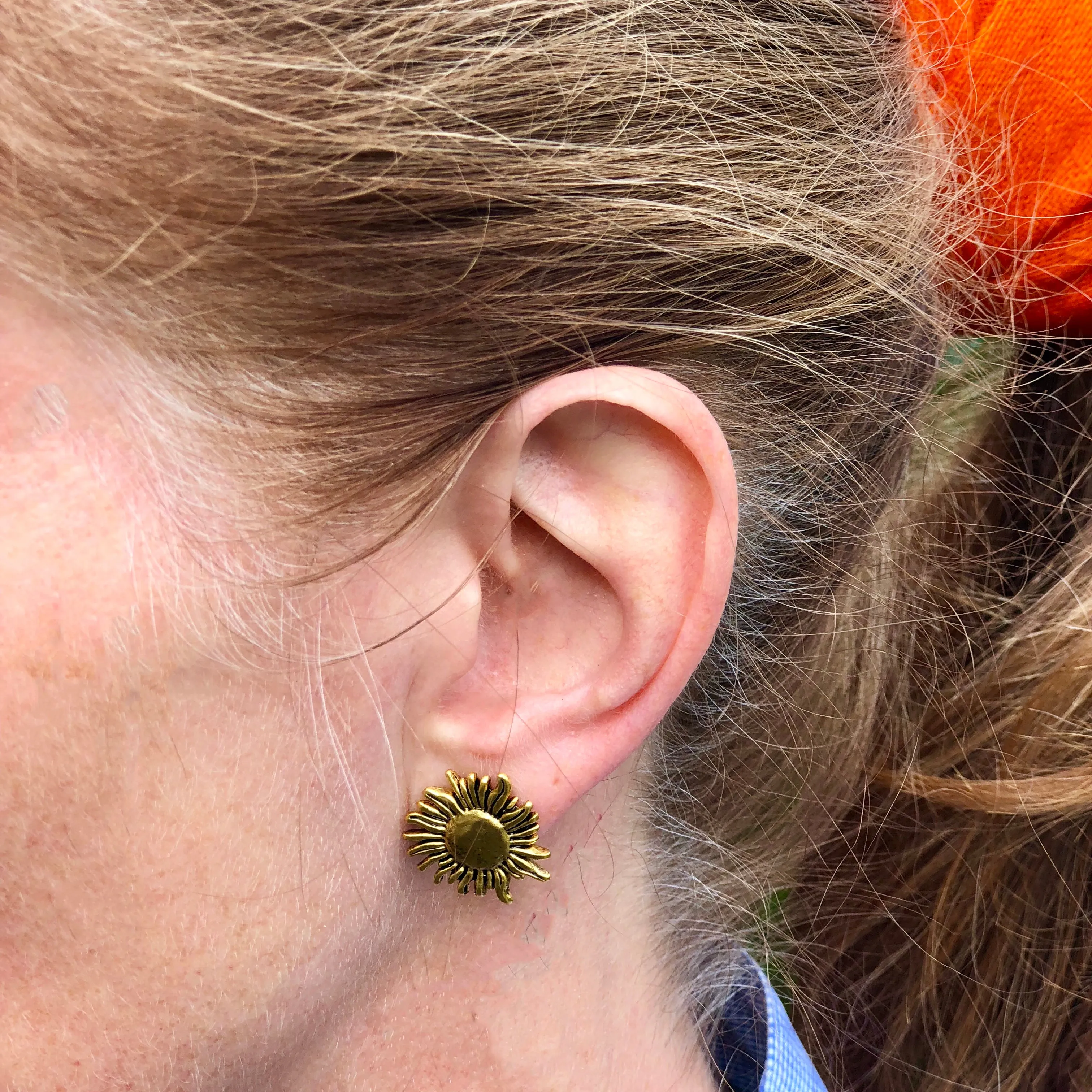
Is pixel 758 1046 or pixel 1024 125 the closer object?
pixel 1024 125

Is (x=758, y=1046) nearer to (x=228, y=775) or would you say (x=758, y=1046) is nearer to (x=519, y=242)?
(x=228, y=775)

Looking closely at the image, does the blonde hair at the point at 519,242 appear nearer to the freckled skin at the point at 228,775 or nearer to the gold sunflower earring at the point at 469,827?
the freckled skin at the point at 228,775

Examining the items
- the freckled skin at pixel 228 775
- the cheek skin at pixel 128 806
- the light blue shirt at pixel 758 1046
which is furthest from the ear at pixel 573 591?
the light blue shirt at pixel 758 1046

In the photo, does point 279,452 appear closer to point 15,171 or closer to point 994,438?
point 15,171

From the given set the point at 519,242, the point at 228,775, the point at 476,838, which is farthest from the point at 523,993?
the point at 519,242

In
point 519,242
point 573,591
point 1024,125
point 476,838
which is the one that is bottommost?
point 476,838

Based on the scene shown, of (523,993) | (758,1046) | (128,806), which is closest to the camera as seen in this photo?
(128,806)
